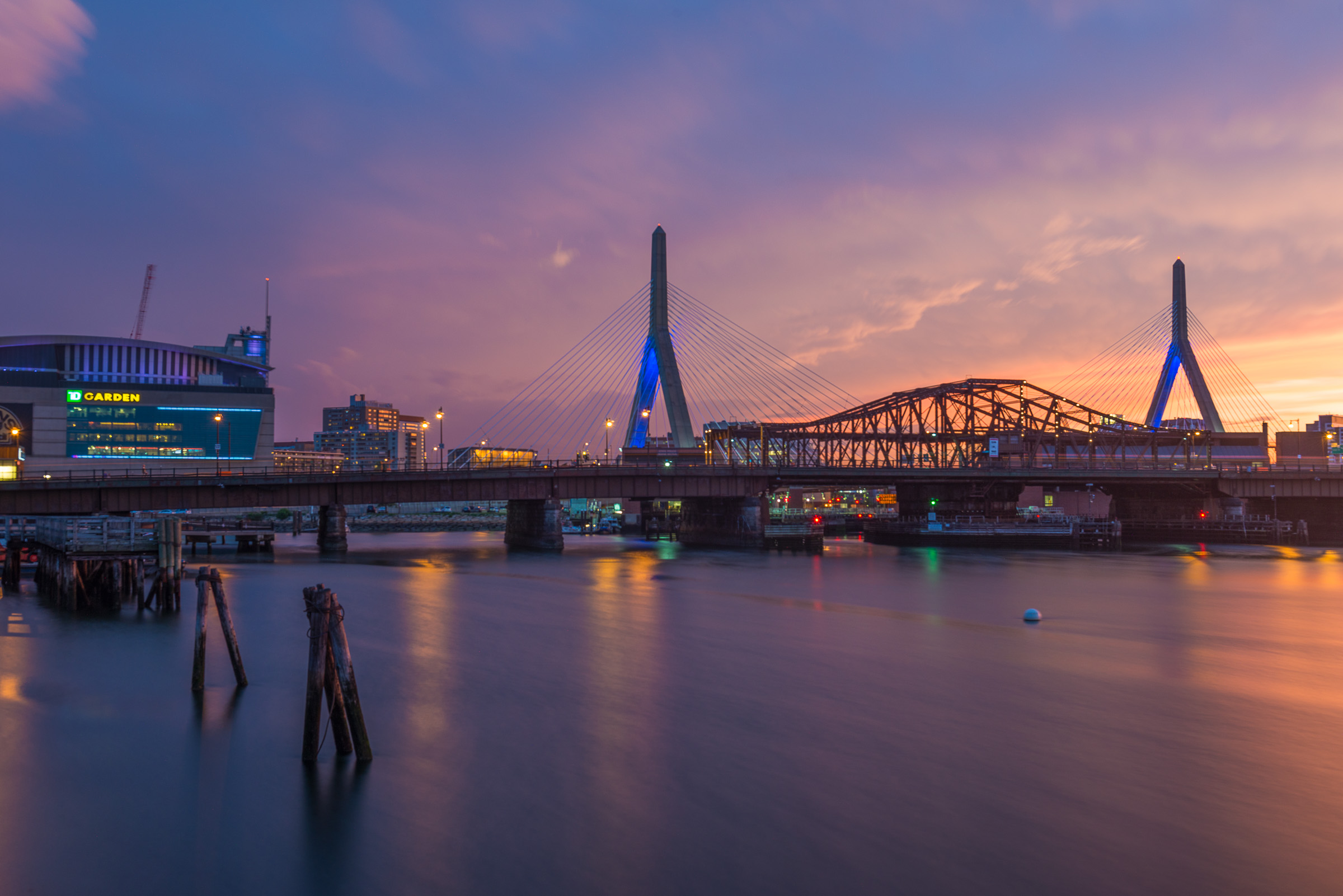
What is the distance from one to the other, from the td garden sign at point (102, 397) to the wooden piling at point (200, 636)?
13772 centimetres

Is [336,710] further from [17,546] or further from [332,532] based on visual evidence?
[332,532]

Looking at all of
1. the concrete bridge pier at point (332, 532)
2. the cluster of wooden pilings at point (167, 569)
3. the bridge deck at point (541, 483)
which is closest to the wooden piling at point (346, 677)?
the cluster of wooden pilings at point (167, 569)

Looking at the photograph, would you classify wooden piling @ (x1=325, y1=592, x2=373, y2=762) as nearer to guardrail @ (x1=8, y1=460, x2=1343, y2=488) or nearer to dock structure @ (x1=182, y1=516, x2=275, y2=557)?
guardrail @ (x1=8, y1=460, x2=1343, y2=488)

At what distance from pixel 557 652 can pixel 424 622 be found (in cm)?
931

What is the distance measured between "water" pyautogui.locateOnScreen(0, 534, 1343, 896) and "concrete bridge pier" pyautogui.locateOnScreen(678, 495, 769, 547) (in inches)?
1972

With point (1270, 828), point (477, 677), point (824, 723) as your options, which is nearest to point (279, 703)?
point (477, 677)

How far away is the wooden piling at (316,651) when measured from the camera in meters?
16.2

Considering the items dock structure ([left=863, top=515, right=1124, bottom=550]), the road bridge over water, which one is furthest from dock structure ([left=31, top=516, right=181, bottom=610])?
dock structure ([left=863, top=515, right=1124, bottom=550])

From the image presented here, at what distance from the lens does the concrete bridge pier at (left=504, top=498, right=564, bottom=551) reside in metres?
84.9

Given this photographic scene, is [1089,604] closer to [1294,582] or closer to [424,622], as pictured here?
[1294,582]

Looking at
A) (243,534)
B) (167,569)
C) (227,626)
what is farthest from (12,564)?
(227,626)

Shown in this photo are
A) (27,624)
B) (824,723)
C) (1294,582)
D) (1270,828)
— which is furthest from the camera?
(1294,582)

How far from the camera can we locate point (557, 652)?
32625 mm

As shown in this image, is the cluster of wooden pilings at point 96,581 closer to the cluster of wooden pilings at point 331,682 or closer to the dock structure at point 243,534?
the cluster of wooden pilings at point 331,682
